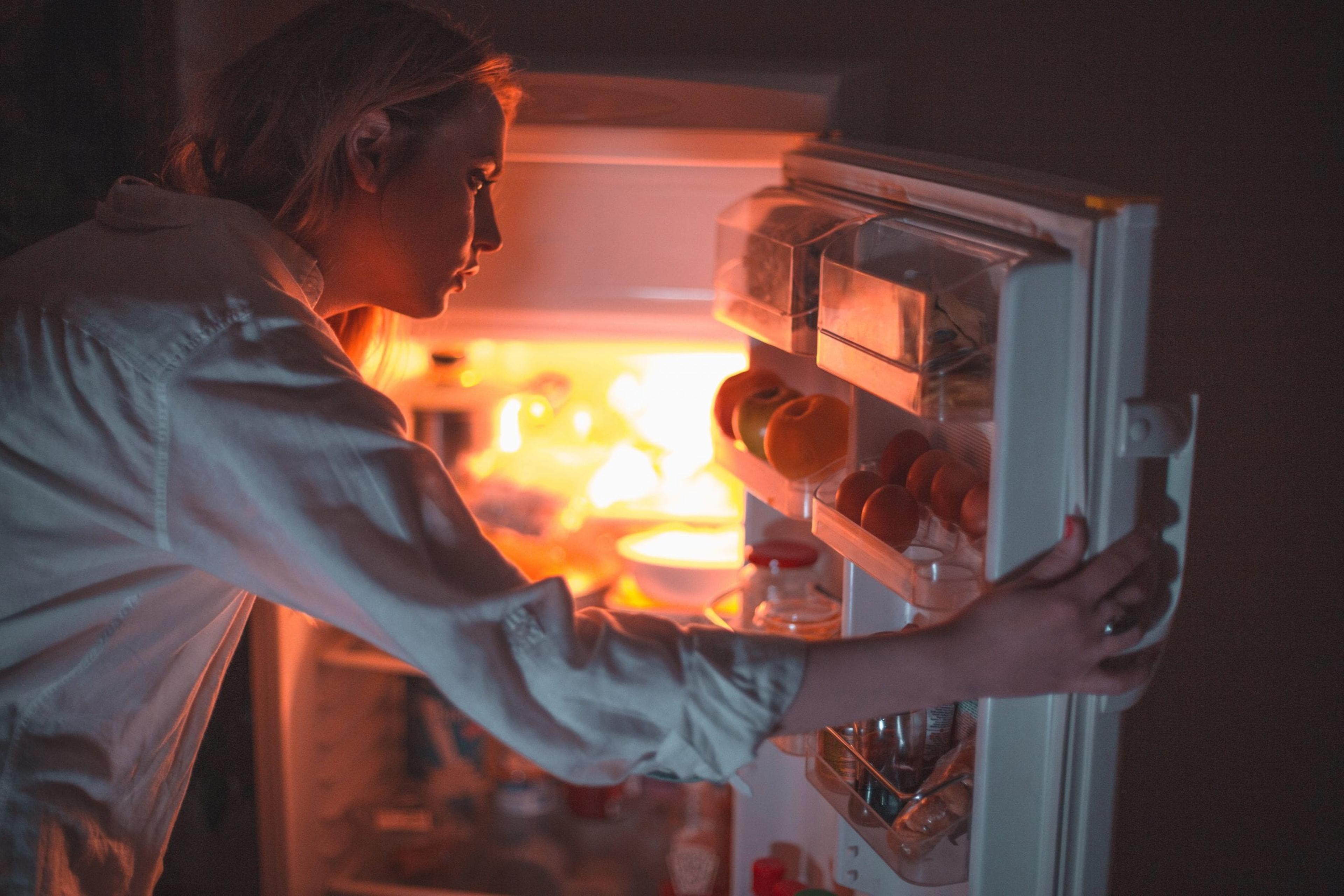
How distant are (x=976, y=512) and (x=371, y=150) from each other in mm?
622

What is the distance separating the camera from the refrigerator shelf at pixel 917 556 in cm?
88

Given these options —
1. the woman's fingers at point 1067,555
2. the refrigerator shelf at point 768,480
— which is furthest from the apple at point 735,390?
the woman's fingers at point 1067,555

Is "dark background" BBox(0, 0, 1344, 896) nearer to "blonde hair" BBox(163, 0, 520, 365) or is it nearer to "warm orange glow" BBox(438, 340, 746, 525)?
"blonde hair" BBox(163, 0, 520, 365)

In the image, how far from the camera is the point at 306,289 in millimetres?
972

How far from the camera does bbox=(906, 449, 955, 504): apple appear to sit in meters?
1.01

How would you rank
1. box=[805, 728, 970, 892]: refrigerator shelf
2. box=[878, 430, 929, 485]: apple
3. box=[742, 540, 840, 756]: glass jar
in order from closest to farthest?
box=[805, 728, 970, 892]: refrigerator shelf, box=[878, 430, 929, 485]: apple, box=[742, 540, 840, 756]: glass jar

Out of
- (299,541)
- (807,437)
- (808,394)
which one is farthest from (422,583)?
(808,394)

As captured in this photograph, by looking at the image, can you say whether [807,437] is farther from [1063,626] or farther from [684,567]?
[684,567]

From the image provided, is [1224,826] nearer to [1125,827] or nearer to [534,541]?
[1125,827]

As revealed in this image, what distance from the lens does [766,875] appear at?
1442 mm

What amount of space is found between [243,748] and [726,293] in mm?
970

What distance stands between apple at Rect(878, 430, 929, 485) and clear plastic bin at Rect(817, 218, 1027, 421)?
0.43 feet

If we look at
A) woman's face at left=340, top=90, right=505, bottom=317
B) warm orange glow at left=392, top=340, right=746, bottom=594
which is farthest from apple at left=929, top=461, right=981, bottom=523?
warm orange glow at left=392, top=340, right=746, bottom=594

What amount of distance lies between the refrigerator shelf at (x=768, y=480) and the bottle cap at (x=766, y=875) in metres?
0.50
